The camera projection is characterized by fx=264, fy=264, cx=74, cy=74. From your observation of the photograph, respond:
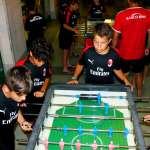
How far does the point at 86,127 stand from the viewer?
2.35 m

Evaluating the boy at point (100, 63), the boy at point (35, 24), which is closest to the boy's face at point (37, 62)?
the boy at point (100, 63)

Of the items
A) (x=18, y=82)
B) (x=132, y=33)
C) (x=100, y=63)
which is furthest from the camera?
(x=132, y=33)

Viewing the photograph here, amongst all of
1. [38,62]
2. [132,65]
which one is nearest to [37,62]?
[38,62]

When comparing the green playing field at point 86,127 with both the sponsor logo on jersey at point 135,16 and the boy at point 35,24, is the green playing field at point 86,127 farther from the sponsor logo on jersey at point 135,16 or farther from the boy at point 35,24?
the boy at point 35,24

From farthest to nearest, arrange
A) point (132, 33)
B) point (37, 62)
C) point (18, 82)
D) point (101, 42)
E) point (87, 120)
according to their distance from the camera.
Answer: point (132, 33) → point (37, 62) → point (101, 42) → point (87, 120) → point (18, 82)

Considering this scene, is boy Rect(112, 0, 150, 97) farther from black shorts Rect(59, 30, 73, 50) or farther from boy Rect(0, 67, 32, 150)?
boy Rect(0, 67, 32, 150)

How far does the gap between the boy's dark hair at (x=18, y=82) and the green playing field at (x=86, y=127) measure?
1.37 ft

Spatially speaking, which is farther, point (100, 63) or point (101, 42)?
point (100, 63)

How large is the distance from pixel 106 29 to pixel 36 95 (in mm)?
1132

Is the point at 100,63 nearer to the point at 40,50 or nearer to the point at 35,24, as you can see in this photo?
the point at 40,50

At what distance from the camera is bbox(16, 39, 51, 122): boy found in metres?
3.08

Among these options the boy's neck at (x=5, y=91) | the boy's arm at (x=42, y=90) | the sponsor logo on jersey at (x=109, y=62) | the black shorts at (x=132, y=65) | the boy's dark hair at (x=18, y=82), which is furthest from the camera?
the black shorts at (x=132, y=65)

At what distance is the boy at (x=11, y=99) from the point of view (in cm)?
226

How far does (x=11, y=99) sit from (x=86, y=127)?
0.76 metres
